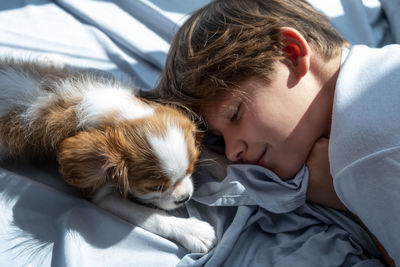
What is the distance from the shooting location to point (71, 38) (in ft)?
6.44

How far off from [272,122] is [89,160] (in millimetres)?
648

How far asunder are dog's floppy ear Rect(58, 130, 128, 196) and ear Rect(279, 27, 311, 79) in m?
0.71

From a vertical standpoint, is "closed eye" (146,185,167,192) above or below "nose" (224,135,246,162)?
below

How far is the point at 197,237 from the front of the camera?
1.25 meters

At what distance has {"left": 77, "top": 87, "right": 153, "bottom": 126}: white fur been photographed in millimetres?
1275

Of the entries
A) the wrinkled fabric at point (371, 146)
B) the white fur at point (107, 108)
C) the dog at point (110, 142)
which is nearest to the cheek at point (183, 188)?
the dog at point (110, 142)

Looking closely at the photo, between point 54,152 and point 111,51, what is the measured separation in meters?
0.75

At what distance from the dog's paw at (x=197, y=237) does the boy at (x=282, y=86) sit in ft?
0.95

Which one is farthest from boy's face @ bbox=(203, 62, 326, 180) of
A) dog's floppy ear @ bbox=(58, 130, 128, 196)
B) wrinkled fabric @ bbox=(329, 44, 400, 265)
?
dog's floppy ear @ bbox=(58, 130, 128, 196)

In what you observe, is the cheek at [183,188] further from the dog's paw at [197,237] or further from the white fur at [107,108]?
the white fur at [107,108]

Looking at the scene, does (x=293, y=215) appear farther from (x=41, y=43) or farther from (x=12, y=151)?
(x=41, y=43)

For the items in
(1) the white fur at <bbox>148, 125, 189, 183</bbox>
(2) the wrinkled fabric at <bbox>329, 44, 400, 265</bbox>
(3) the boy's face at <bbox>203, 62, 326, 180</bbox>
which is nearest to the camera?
(2) the wrinkled fabric at <bbox>329, 44, 400, 265</bbox>

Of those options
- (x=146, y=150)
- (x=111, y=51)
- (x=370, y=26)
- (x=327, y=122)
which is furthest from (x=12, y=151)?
(x=370, y=26)

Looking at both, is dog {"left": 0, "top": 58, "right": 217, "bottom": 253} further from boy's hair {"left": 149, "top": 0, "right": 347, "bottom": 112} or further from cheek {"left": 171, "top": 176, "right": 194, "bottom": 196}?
boy's hair {"left": 149, "top": 0, "right": 347, "bottom": 112}
